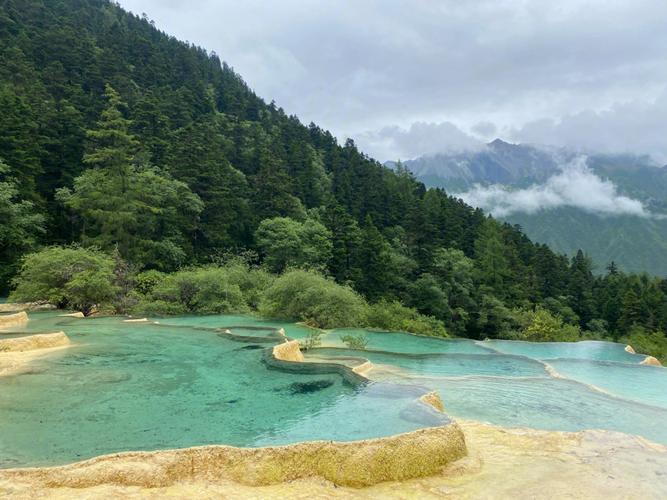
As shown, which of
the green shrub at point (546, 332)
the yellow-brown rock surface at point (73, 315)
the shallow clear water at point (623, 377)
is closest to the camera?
the shallow clear water at point (623, 377)

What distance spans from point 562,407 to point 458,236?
41.3 metres

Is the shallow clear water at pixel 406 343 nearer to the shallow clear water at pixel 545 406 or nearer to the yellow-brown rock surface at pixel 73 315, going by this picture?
the shallow clear water at pixel 545 406

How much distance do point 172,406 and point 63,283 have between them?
15.4 metres

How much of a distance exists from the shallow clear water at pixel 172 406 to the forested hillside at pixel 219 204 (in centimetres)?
1710

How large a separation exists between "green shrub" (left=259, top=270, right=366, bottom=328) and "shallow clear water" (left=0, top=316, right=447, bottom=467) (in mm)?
8904

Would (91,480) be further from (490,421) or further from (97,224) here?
(97,224)

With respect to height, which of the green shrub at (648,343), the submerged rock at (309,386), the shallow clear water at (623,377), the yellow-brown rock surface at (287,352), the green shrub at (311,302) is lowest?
the green shrub at (648,343)

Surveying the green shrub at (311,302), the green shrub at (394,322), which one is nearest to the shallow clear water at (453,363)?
the green shrub at (311,302)

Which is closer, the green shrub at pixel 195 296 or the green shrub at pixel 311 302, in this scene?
the green shrub at pixel 311 302

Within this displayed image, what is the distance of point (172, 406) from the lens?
882 centimetres

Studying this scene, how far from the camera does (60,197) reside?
3186cm

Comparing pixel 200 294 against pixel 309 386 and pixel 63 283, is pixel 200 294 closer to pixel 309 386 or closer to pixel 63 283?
pixel 63 283

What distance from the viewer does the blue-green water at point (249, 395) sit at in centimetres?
748

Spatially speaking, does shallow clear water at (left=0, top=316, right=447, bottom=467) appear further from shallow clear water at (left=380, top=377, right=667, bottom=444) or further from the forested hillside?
the forested hillside
